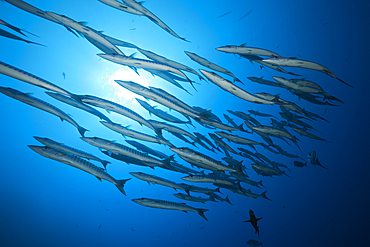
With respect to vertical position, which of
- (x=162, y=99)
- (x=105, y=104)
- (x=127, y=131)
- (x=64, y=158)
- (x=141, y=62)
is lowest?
(x=64, y=158)

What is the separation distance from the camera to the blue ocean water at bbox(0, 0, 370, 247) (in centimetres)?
564

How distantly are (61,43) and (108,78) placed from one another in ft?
6.67

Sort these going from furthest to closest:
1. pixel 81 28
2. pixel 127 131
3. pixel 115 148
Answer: pixel 127 131 → pixel 115 148 → pixel 81 28

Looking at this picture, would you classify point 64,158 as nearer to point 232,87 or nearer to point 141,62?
point 141,62

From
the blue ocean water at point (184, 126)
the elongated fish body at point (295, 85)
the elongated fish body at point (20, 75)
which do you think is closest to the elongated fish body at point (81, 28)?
the elongated fish body at point (20, 75)

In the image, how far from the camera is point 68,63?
6.00 metres

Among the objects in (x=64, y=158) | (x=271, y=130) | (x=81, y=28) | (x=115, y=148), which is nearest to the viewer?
(x=81, y=28)

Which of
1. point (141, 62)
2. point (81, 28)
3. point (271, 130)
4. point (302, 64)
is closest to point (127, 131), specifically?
point (141, 62)

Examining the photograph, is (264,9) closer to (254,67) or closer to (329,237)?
(254,67)

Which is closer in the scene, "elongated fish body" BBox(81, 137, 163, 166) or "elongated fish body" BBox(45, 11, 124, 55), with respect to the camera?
"elongated fish body" BBox(45, 11, 124, 55)

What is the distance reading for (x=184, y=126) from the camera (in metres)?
8.74

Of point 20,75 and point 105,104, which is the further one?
point 105,104

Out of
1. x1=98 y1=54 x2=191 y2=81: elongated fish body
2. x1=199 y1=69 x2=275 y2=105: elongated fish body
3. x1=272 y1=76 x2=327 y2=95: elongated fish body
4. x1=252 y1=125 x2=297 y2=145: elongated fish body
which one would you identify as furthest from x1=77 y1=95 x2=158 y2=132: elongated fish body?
x1=272 y1=76 x2=327 y2=95: elongated fish body

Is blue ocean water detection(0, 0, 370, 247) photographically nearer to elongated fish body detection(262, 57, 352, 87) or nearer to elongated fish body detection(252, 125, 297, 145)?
elongated fish body detection(252, 125, 297, 145)
